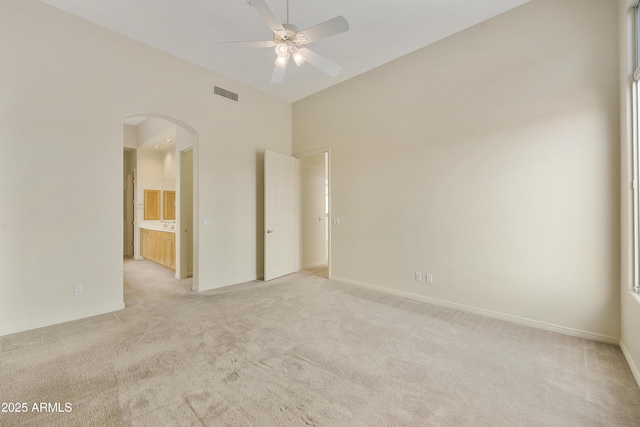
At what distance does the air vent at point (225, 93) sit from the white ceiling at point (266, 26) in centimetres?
36

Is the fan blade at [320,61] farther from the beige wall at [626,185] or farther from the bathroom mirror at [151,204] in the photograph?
the bathroom mirror at [151,204]

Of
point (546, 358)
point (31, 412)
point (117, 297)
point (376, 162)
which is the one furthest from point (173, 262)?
point (546, 358)

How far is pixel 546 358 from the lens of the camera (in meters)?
2.28

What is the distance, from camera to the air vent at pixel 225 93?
171 inches

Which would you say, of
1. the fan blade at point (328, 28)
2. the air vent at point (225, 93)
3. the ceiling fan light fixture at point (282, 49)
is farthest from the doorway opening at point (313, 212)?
the fan blade at point (328, 28)

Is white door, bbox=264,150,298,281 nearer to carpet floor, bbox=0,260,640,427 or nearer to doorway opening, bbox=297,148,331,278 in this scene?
doorway opening, bbox=297,148,331,278

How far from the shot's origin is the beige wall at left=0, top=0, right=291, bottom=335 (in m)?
2.72

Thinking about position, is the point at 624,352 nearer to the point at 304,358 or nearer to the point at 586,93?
Answer: the point at 586,93

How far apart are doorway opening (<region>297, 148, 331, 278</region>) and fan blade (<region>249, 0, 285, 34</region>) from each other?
3150 millimetres

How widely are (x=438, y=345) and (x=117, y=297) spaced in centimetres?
384

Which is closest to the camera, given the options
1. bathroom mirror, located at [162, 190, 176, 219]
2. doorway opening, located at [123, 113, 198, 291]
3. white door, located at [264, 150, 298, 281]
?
white door, located at [264, 150, 298, 281]

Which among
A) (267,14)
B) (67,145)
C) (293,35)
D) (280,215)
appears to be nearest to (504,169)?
(293,35)

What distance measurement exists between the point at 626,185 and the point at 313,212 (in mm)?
4752

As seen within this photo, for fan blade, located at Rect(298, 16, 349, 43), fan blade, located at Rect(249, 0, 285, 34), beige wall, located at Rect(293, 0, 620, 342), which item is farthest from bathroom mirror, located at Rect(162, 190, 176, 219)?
fan blade, located at Rect(298, 16, 349, 43)
